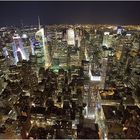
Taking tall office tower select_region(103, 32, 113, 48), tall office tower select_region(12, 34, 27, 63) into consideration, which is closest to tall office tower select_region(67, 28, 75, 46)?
tall office tower select_region(103, 32, 113, 48)

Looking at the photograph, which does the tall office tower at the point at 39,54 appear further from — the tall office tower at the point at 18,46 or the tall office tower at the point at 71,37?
the tall office tower at the point at 71,37

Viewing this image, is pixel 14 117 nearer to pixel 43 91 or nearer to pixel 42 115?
pixel 42 115

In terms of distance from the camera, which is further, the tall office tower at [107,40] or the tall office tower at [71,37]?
the tall office tower at [71,37]

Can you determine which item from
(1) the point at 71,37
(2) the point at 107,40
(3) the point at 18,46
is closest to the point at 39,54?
(3) the point at 18,46

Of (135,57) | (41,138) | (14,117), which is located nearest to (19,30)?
(135,57)

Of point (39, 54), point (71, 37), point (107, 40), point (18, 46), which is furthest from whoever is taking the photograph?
point (71, 37)

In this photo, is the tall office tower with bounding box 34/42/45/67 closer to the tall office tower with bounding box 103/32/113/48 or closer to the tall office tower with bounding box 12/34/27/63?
the tall office tower with bounding box 12/34/27/63

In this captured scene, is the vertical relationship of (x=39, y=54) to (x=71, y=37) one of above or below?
below

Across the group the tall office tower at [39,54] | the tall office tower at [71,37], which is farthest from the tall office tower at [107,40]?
the tall office tower at [39,54]

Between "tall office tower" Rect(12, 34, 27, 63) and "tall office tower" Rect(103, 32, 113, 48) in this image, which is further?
"tall office tower" Rect(103, 32, 113, 48)

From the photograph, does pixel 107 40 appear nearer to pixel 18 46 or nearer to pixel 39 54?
pixel 39 54

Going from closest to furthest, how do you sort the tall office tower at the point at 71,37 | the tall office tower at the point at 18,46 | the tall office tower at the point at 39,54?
the tall office tower at the point at 39,54
the tall office tower at the point at 18,46
the tall office tower at the point at 71,37
